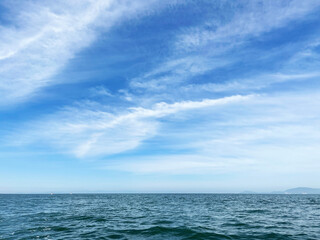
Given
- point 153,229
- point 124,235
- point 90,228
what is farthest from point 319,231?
point 90,228

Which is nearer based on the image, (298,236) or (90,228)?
(298,236)

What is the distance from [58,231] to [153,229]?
396 inches

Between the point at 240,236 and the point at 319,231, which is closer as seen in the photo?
the point at 240,236

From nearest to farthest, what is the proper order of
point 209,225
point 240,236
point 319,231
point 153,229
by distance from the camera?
point 240,236 → point 319,231 → point 153,229 → point 209,225

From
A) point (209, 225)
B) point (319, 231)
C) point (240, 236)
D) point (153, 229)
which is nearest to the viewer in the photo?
point (240, 236)

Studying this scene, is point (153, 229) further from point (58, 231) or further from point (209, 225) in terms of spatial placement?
point (58, 231)

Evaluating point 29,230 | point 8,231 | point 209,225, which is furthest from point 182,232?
point 8,231

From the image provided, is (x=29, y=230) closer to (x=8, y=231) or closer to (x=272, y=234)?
(x=8, y=231)

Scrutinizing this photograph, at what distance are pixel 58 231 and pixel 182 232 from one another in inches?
515

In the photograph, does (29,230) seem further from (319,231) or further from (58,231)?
(319,231)

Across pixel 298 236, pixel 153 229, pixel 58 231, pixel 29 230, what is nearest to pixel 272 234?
pixel 298 236

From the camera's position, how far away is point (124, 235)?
74.1 ft

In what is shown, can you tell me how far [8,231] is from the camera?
80.9 ft

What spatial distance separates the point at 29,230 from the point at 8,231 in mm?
1984
